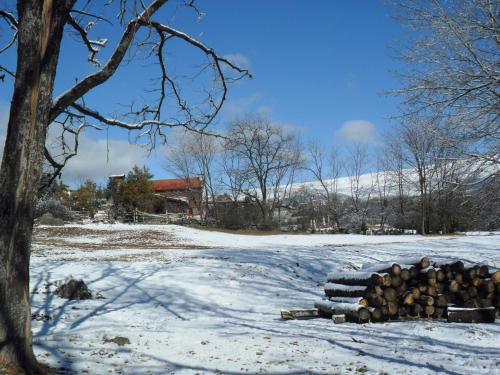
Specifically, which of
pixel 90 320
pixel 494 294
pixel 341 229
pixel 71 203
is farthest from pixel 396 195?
pixel 90 320

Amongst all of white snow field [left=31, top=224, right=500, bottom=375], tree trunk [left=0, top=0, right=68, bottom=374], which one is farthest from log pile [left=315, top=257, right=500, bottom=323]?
tree trunk [left=0, top=0, right=68, bottom=374]

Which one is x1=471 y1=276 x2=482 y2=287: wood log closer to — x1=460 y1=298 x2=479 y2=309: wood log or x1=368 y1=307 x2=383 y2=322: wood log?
x1=460 y1=298 x2=479 y2=309: wood log

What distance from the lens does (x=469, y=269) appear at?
32.6ft

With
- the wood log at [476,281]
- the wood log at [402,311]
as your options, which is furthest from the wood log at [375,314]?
the wood log at [476,281]

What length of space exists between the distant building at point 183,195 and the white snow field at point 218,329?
121 feet

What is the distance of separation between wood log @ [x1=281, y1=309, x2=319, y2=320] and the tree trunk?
565 cm

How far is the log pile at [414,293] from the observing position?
9.09 meters

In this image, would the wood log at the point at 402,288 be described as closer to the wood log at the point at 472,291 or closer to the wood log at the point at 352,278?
the wood log at the point at 352,278

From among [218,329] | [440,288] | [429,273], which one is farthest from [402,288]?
[218,329]

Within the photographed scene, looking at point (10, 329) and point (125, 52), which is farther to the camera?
point (125, 52)

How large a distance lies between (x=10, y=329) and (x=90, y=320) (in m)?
4.49

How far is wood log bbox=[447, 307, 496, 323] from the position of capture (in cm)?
912

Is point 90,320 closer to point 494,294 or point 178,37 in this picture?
point 178,37

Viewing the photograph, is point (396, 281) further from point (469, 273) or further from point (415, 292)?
point (469, 273)
